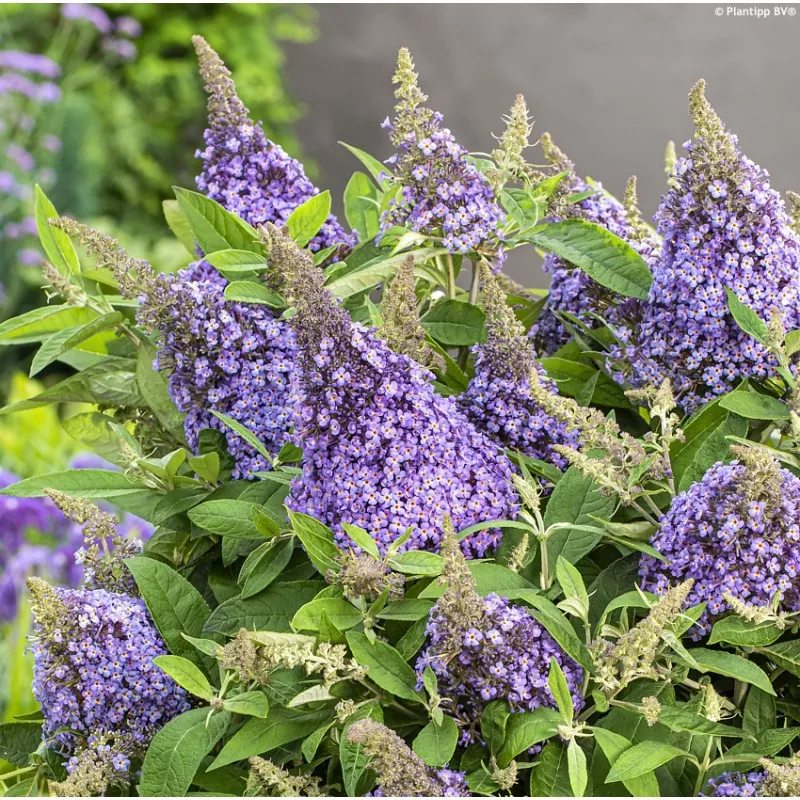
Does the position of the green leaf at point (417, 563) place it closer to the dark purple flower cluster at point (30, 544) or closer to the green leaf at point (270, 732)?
the green leaf at point (270, 732)

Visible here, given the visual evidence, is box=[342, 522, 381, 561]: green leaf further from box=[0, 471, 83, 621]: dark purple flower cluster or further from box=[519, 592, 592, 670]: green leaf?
box=[0, 471, 83, 621]: dark purple flower cluster

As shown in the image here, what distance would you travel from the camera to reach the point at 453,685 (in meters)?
0.99

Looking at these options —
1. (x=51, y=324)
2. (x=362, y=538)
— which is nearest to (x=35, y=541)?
(x=51, y=324)

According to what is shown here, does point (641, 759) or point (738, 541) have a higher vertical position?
point (738, 541)

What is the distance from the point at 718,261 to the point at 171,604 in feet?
2.34

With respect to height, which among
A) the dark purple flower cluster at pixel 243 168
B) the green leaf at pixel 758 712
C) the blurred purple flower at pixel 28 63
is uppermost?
the blurred purple flower at pixel 28 63

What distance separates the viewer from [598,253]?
125 cm

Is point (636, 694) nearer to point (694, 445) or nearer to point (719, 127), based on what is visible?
point (694, 445)

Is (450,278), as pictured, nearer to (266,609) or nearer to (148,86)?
(266,609)

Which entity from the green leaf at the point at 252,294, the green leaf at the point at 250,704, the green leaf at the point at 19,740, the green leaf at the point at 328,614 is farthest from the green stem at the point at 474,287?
the green leaf at the point at 19,740

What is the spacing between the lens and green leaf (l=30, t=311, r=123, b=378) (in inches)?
50.8

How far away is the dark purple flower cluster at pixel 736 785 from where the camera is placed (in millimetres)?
957

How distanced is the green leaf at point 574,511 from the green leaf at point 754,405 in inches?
6.4

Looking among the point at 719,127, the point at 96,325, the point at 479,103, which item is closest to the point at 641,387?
the point at 719,127
